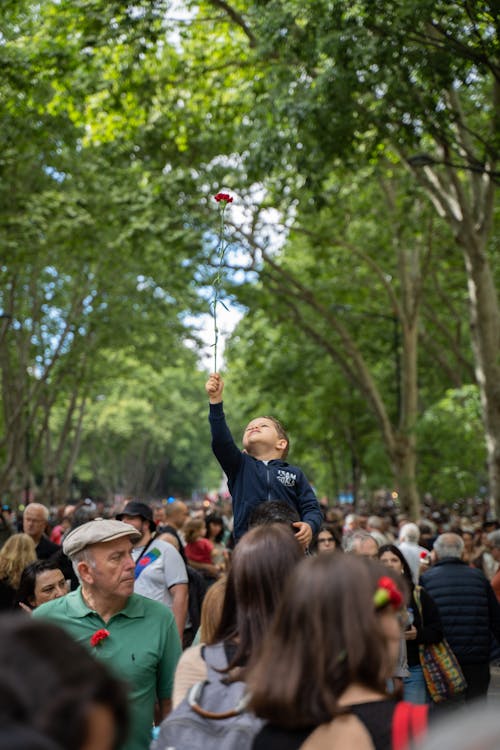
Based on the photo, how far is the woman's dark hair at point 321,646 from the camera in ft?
8.88

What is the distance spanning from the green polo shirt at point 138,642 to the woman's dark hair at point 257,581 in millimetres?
842

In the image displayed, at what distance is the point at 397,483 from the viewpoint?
2755cm

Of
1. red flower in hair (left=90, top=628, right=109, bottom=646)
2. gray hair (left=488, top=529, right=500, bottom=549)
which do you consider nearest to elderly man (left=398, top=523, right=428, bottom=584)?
gray hair (left=488, top=529, right=500, bottom=549)

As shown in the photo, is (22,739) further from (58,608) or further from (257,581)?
(58,608)

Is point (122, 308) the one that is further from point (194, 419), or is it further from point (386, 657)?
point (194, 419)

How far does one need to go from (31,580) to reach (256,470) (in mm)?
1642

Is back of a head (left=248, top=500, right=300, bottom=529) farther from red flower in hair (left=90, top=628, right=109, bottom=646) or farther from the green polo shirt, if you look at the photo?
red flower in hair (left=90, top=628, right=109, bottom=646)

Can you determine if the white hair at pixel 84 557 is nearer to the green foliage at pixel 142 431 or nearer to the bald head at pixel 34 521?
the bald head at pixel 34 521

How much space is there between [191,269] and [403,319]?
6.34 m

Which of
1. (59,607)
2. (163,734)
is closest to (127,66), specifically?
(59,607)

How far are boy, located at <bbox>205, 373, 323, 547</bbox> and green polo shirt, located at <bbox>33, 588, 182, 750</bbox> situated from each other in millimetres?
1360

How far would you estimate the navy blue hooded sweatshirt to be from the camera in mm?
5840

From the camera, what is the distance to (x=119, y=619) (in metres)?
4.53

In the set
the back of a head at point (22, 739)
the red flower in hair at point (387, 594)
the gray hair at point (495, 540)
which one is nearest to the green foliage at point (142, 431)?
the gray hair at point (495, 540)
